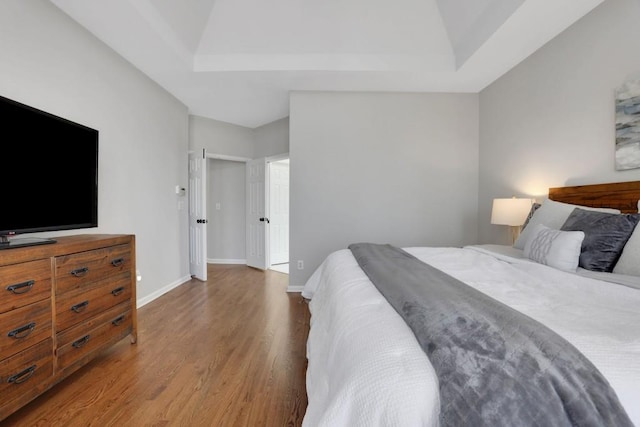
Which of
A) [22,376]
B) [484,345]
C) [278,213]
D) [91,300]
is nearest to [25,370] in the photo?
[22,376]

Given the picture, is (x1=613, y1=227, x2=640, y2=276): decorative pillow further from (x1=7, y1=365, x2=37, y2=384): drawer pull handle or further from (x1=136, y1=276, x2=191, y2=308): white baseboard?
(x1=136, y1=276, x2=191, y2=308): white baseboard

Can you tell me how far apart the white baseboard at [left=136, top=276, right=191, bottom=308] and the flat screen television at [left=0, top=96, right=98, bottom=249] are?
1.34 metres

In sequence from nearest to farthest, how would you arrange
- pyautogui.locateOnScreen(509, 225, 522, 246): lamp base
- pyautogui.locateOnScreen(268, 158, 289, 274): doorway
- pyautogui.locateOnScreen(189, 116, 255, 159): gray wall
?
pyautogui.locateOnScreen(509, 225, 522, 246): lamp base → pyautogui.locateOnScreen(189, 116, 255, 159): gray wall → pyautogui.locateOnScreen(268, 158, 289, 274): doorway

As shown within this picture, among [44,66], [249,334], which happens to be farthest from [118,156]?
[249,334]

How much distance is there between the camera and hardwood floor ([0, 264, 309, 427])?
1.43 meters

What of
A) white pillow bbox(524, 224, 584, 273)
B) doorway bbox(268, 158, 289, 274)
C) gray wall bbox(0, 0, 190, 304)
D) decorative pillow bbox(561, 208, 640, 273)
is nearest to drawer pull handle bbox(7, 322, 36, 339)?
gray wall bbox(0, 0, 190, 304)

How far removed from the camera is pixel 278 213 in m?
5.32

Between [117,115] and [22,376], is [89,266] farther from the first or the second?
[117,115]

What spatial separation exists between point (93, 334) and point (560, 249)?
9.27 ft

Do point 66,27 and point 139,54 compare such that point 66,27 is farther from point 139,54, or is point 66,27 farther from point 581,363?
point 581,363

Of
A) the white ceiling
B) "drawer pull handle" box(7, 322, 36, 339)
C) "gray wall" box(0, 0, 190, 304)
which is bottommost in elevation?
"drawer pull handle" box(7, 322, 36, 339)

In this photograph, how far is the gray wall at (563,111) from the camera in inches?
78.3

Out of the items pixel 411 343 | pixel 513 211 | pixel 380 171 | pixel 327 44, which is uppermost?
pixel 327 44

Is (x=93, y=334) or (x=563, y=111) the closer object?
(x=93, y=334)
